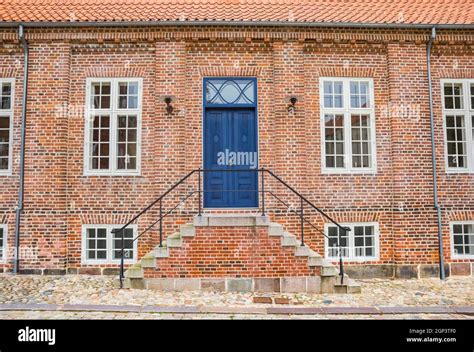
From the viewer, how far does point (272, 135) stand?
371 inches

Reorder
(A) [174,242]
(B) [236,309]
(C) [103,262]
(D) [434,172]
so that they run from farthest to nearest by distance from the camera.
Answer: (D) [434,172] → (C) [103,262] → (A) [174,242] → (B) [236,309]

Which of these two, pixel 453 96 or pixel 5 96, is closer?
pixel 5 96

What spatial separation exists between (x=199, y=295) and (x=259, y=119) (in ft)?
14.3

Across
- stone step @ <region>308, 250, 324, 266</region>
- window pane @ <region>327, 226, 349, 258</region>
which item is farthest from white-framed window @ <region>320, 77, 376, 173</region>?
stone step @ <region>308, 250, 324, 266</region>

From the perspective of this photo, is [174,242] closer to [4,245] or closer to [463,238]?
[4,245]

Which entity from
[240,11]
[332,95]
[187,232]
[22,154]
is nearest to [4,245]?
[22,154]

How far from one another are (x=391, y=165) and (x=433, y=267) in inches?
102

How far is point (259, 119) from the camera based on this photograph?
372 inches

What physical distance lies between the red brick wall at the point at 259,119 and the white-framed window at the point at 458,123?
0.23 m

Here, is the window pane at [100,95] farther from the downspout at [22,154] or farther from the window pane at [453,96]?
the window pane at [453,96]

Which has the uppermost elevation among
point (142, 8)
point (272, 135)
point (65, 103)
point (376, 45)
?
point (142, 8)

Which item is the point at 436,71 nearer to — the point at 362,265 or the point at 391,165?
the point at 391,165

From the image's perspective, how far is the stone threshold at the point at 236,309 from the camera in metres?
6.48
